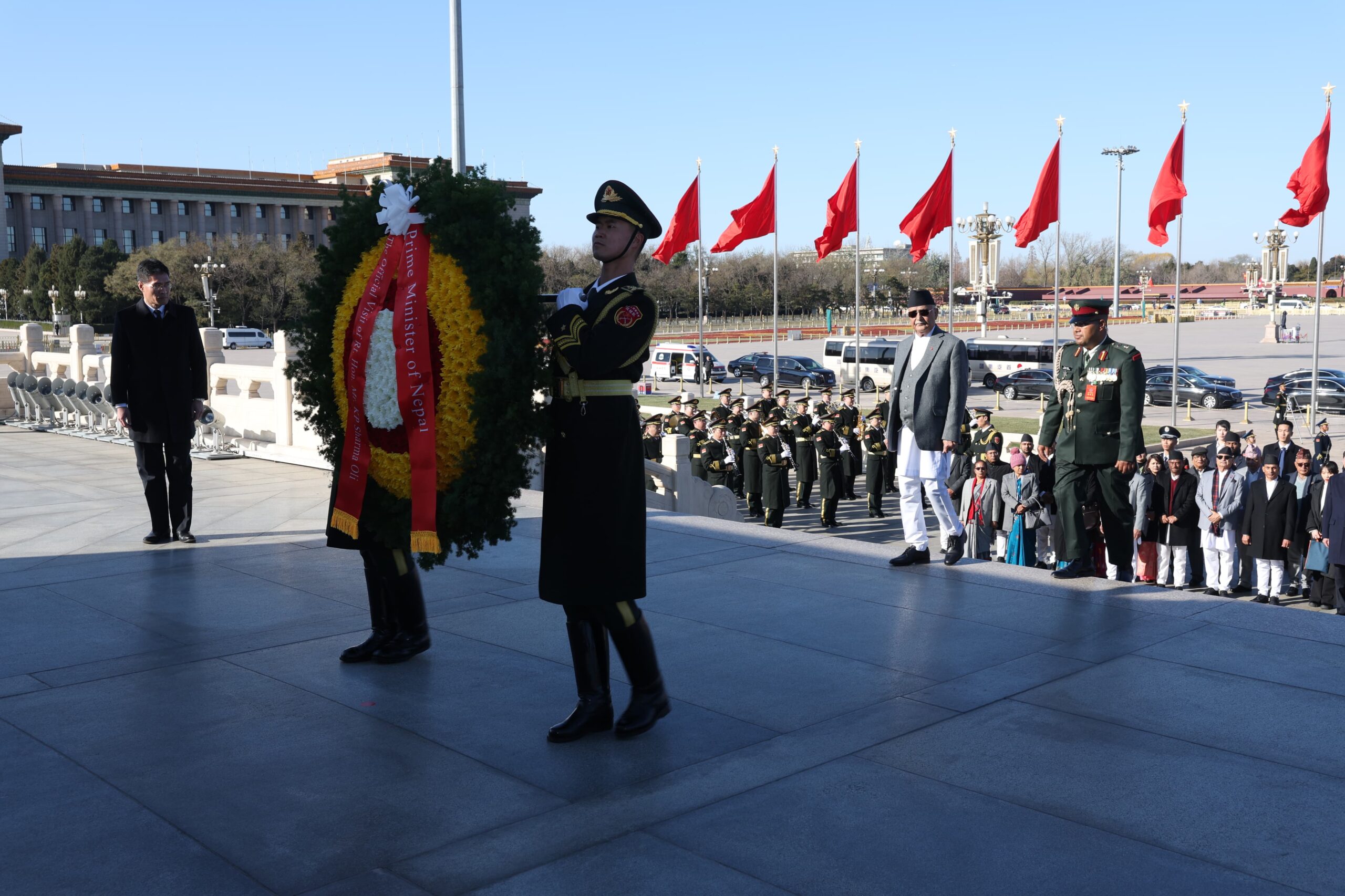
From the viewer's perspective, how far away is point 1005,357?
4428cm

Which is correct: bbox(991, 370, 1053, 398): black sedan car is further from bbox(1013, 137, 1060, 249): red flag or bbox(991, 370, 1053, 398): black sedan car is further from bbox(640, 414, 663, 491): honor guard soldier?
bbox(640, 414, 663, 491): honor guard soldier

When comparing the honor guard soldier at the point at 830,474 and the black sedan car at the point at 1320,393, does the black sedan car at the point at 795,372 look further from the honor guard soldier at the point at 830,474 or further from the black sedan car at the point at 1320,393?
the honor guard soldier at the point at 830,474

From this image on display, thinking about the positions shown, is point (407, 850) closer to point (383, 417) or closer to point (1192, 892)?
point (383, 417)

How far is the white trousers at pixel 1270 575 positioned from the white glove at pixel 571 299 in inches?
434

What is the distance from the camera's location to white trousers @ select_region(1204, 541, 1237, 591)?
523 inches

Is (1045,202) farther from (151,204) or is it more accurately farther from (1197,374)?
(151,204)

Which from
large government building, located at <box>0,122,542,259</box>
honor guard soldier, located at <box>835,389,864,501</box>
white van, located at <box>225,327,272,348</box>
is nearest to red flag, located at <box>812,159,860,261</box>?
honor guard soldier, located at <box>835,389,864,501</box>

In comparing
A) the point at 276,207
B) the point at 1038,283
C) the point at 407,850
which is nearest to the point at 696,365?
the point at 407,850

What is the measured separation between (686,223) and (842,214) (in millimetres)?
3822

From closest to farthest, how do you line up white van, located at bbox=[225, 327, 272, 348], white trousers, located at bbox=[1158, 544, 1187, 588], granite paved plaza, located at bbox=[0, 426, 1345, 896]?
granite paved plaza, located at bbox=[0, 426, 1345, 896]
white trousers, located at bbox=[1158, 544, 1187, 588]
white van, located at bbox=[225, 327, 272, 348]

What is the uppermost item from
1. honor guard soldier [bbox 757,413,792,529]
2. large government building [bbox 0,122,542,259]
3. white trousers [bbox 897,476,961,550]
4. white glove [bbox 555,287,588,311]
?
large government building [bbox 0,122,542,259]

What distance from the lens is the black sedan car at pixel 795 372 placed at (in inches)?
1739

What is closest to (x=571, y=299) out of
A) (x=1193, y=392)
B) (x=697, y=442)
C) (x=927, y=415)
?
(x=927, y=415)

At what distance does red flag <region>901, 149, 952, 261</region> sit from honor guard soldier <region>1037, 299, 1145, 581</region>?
2134cm
